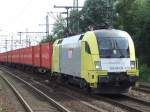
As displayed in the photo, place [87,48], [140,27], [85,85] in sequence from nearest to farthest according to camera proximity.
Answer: [87,48], [85,85], [140,27]

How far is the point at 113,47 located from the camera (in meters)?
19.0

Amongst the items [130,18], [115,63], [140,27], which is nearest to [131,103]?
[115,63]

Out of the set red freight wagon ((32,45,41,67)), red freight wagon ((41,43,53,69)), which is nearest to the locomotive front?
red freight wagon ((41,43,53,69))

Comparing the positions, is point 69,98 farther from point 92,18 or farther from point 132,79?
point 92,18

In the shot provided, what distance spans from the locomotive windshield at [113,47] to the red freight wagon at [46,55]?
12542mm

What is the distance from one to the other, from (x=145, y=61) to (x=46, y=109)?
23239 millimetres

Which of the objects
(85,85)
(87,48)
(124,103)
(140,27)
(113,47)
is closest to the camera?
(124,103)

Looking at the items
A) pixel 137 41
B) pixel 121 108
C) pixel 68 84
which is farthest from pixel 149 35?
pixel 121 108

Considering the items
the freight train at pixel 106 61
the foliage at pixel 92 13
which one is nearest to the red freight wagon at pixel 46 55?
the freight train at pixel 106 61

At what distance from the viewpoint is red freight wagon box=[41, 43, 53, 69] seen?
3203 centimetres

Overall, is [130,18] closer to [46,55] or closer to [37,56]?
[37,56]

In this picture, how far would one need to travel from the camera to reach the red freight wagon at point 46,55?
3203cm

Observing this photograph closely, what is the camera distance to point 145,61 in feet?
126

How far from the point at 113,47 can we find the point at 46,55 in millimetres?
15395
